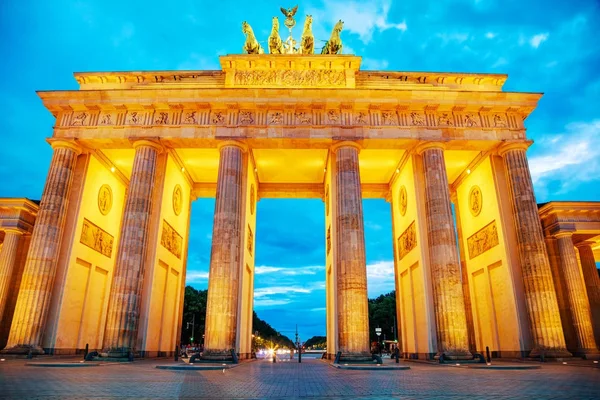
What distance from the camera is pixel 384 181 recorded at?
2950cm

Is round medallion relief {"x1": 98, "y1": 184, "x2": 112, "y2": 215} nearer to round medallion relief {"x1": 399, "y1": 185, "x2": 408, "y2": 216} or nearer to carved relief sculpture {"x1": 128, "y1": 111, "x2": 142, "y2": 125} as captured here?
carved relief sculpture {"x1": 128, "y1": 111, "x2": 142, "y2": 125}

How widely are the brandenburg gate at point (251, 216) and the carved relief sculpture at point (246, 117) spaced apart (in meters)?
0.06

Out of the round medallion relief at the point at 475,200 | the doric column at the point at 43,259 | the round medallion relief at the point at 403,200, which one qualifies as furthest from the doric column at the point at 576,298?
the doric column at the point at 43,259

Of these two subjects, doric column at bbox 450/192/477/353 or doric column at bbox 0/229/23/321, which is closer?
doric column at bbox 0/229/23/321

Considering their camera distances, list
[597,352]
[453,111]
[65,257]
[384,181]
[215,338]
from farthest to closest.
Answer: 1. [384,181]
2. [453,111]
3. [65,257]
4. [597,352]
5. [215,338]

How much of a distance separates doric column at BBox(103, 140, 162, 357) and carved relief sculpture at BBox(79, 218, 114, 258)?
4.04 metres

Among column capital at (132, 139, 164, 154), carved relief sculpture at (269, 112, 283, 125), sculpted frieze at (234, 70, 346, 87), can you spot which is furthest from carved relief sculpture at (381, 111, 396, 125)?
column capital at (132, 139, 164, 154)

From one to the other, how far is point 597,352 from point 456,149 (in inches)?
491

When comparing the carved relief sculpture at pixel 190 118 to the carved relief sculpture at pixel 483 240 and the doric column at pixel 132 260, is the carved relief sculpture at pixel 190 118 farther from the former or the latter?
the carved relief sculpture at pixel 483 240

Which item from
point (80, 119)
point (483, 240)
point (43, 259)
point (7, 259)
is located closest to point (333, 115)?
point (483, 240)

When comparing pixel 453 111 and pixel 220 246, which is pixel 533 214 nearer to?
pixel 453 111

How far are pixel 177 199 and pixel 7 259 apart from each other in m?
9.92

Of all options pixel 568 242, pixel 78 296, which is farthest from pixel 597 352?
pixel 78 296

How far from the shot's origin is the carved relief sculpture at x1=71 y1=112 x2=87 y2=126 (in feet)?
72.2
